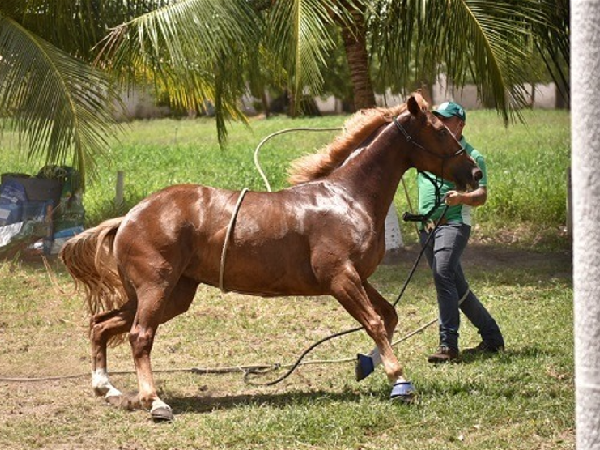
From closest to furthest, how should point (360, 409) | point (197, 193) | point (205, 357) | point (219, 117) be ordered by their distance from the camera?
point (360, 409) → point (197, 193) → point (205, 357) → point (219, 117)

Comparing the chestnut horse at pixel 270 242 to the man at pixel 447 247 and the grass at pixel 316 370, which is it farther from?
the man at pixel 447 247

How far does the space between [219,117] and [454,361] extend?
7.55 m

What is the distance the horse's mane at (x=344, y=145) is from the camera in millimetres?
7496

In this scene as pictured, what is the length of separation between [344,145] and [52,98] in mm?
5597

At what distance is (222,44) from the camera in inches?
487

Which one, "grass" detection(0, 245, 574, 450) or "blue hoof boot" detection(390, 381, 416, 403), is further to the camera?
"blue hoof boot" detection(390, 381, 416, 403)

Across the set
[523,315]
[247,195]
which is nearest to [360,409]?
[247,195]

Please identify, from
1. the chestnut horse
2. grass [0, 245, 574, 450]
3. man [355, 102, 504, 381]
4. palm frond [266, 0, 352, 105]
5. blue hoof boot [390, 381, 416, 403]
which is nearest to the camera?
grass [0, 245, 574, 450]

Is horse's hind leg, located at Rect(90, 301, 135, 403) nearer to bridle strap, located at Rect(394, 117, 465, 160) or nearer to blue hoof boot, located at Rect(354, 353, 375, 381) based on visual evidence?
blue hoof boot, located at Rect(354, 353, 375, 381)

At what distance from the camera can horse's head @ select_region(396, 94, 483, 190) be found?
7.37 m

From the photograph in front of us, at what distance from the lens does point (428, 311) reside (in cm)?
1061

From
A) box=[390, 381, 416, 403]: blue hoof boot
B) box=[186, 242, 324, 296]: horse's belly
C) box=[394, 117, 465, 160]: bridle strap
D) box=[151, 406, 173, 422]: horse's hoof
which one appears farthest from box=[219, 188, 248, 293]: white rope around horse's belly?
box=[390, 381, 416, 403]: blue hoof boot

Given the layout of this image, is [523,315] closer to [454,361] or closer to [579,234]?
[454,361]

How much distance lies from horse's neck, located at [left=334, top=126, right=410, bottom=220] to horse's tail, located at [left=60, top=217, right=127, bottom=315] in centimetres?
162
